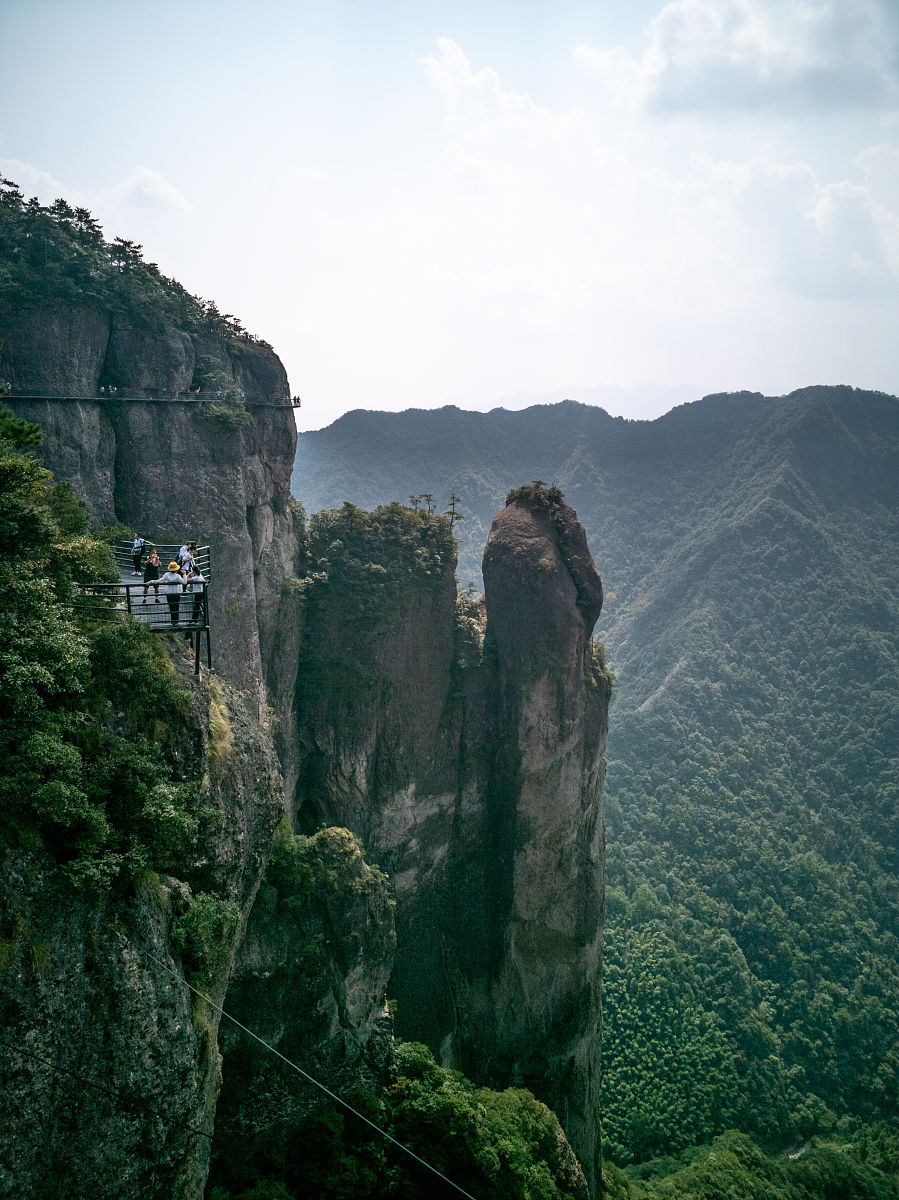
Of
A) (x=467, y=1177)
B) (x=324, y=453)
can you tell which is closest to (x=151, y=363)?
(x=467, y=1177)

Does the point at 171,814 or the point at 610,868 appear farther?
the point at 610,868

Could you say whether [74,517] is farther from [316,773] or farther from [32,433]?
[316,773]

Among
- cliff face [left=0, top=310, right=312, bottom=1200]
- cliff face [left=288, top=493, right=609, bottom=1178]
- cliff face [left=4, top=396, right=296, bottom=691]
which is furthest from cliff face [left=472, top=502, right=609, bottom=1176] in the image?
cliff face [left=4, top=396, right=296, bottom=691]

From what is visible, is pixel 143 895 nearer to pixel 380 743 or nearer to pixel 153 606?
pixel 153 606

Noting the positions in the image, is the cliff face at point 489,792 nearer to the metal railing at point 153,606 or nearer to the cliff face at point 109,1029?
the metal railing at point 153,606

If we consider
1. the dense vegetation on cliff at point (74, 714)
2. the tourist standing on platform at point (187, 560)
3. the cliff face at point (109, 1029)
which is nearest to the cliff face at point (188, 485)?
the tourist standing on platform at point (187, 560)

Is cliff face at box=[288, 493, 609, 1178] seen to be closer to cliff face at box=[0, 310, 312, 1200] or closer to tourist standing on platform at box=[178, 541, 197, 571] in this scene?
cliff face at box=[0, 310, 312, 1200]
